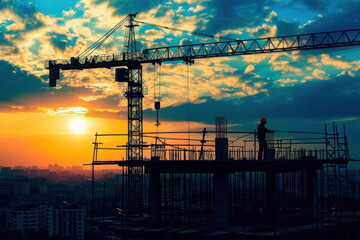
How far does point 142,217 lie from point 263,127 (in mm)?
7400

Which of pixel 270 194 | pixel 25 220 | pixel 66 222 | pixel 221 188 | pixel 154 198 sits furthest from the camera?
pixel 25 220

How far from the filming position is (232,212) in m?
23.3

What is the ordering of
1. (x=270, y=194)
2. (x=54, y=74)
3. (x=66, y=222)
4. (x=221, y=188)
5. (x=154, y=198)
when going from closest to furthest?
(x=221, y=188) < (x=154, y=198) < (x=270, y=194) < (x=54, y=74) < (x=66, y=222)

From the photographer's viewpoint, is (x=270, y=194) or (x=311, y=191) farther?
(x=311, y=191)

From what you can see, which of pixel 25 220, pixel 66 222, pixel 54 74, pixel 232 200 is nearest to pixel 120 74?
pixel 54 74

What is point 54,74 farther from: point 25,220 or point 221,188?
point 221,188

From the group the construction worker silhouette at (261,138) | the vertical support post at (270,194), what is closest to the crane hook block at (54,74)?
the vertical support post at (270,194)

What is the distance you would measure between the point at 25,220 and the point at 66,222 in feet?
43.3

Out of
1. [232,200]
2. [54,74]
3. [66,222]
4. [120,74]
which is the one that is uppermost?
[54,74]

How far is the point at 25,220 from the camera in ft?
383

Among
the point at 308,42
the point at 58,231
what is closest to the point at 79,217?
the point at 58,231

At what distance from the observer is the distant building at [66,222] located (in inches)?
4321

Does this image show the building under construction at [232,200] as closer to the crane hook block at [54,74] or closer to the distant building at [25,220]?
Result: the crane hook block at [54,74]

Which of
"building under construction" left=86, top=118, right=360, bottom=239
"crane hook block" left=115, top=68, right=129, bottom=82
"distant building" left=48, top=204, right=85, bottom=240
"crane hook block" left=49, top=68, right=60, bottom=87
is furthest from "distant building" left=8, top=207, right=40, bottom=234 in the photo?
"building under construction" left=86, top=118, right=360, bottom=239
